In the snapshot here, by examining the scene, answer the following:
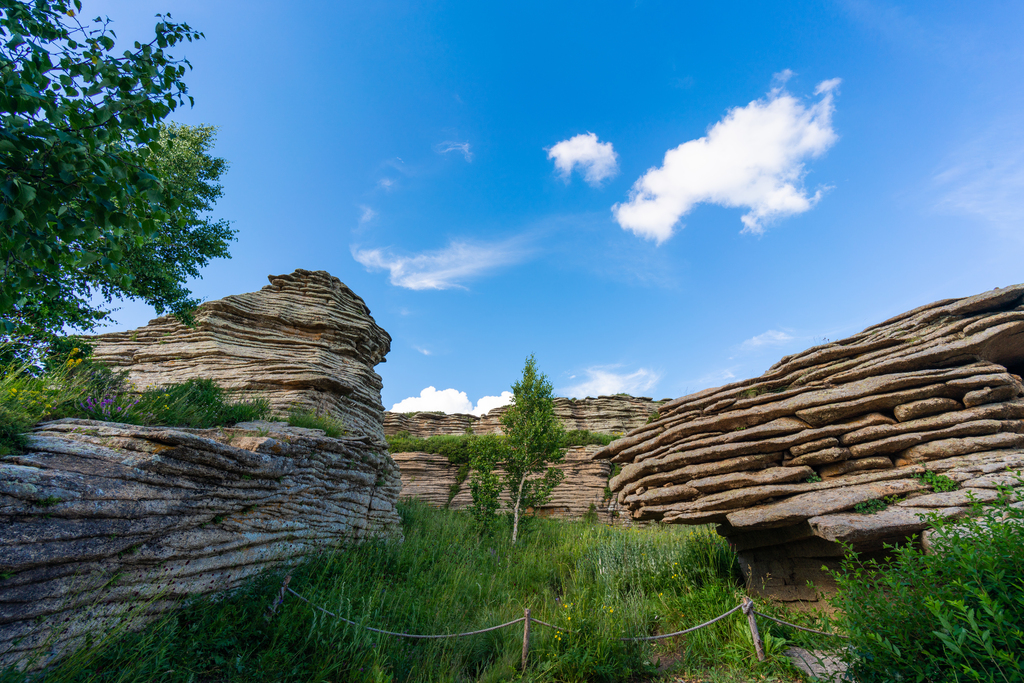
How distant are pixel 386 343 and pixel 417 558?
8771mm

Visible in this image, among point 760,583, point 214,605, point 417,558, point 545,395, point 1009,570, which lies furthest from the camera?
point 545,395

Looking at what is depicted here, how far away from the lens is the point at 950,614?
310 cm

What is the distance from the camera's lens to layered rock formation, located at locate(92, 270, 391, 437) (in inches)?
433

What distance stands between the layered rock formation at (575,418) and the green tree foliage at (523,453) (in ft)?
40.7

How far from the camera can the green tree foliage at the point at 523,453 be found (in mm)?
15375

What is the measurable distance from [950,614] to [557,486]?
17.8 meters

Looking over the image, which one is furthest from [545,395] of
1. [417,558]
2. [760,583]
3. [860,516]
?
[860,516]

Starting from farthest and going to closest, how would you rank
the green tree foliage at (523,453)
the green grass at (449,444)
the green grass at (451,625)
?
the green grass at (449,444) < the green tree foliage at (523,453) < the green grass at (451,625)

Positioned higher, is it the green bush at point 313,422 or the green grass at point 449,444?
the green grass at point 449,444

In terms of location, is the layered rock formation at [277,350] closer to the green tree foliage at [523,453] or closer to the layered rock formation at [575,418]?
the green tree foliage at [523,453]

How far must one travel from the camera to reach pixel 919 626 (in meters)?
3.55

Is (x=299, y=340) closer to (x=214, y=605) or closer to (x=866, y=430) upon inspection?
(x=214, y=605)

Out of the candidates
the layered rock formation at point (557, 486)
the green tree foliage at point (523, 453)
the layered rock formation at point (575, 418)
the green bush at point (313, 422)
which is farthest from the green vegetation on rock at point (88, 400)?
the layered rock formation at point (575, 418)

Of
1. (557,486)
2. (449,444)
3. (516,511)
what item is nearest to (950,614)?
(516,511)
